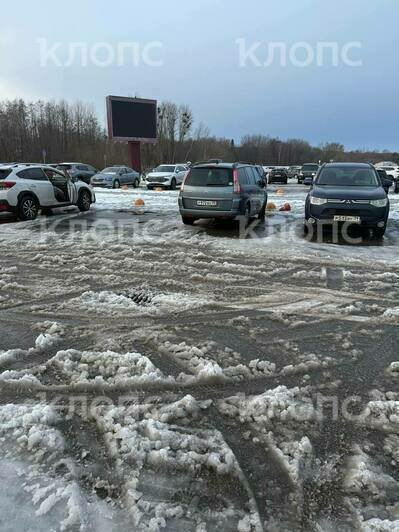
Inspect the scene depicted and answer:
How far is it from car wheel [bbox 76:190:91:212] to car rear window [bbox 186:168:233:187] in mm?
5622

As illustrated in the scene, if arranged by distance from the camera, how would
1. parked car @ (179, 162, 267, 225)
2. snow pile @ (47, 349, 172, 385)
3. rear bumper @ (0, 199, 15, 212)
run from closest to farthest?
snow pile @ (47, 349, 172, 385), parked car @ (179, 162, 267, 225), rear bumper @ (0, 199, 15, 212)

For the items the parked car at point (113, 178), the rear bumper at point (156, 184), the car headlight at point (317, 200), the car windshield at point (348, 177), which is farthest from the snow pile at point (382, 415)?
the parked car at point (113, 178)

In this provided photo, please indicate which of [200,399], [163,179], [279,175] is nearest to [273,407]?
[200,399]

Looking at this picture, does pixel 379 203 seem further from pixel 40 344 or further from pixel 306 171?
pixel 306 171

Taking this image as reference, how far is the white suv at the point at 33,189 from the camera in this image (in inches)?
481

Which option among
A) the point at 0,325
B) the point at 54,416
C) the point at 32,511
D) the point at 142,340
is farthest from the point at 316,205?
the point at 32,511

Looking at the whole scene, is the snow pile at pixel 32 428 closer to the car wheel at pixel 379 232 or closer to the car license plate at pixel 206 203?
the car license plate at pixel 206 203

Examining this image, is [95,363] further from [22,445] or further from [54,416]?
[22,445]

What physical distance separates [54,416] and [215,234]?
7939 millimetres

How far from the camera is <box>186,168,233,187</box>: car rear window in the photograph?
10844 millimetres

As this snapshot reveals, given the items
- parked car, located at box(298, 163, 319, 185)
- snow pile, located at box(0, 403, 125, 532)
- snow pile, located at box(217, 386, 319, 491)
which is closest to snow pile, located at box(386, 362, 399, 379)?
snow pile, located at box(217, 386, 319, 491)

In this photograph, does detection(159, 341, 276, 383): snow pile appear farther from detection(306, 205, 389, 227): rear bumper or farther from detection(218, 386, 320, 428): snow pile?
detection(306, 205, 389, 227): rear bumper

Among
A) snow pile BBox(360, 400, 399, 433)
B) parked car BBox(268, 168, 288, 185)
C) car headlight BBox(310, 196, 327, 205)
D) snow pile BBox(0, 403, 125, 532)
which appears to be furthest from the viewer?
parked car BBox(268, 168, 288, 185)

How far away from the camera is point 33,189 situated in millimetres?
12906
